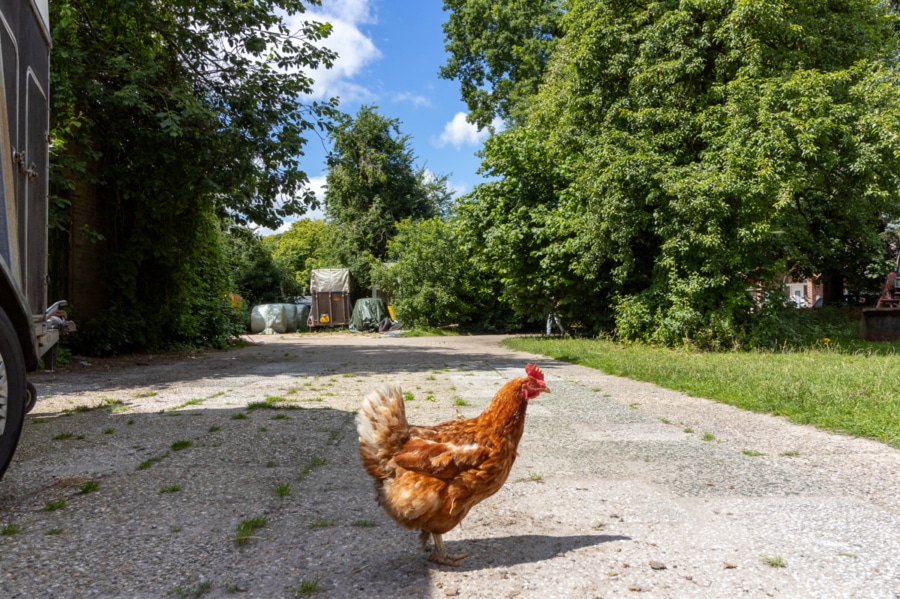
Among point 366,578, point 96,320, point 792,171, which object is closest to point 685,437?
point 366,578

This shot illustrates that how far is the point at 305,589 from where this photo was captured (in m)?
2.66

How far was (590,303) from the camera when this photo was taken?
19.3 meters

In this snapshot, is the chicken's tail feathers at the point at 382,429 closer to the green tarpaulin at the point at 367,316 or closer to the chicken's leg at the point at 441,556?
the chicken's leg at the point at 441,556

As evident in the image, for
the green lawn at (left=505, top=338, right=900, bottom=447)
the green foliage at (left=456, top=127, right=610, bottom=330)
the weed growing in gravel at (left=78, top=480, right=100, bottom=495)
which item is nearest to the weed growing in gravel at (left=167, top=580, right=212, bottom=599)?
the weed growing in gravel at (left=78, top=480, right=100, bottom=495)

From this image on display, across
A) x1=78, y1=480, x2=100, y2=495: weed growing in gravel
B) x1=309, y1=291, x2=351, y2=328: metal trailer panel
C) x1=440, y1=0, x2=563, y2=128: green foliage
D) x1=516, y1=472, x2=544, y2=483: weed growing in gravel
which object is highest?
x1=440, y1=0, x2=563, y2=128: green foliage

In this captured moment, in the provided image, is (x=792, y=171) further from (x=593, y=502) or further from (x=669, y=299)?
(x=593, y=502)

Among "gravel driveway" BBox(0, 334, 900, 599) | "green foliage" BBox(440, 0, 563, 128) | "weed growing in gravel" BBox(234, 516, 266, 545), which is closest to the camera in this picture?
"gravel driveway" BBox(0, 334, 900, 599)

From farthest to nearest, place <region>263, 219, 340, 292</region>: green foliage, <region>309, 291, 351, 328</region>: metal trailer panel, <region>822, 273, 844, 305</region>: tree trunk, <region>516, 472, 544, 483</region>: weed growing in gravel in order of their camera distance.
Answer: <region>263, 219, 340, 292</region>: green foliage
<region>309, 291, 351, 328</region>: metal trailer panel
<region>822, 273, 844, 305</region>: tree trunk
<region>516, 472, 544, 483</region>: weed growing in gravel

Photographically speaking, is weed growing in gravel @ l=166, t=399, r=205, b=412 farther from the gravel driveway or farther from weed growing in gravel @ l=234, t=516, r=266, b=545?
weed growing in gravel @ l=234, t=516, r=266, b=545

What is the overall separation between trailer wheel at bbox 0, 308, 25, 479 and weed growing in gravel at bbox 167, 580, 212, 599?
1.50 meters

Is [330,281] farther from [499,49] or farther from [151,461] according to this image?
[151,461]

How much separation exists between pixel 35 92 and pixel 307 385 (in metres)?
5.91

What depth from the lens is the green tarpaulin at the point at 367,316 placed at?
32.9 meters

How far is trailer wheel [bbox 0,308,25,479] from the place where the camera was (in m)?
3.36
